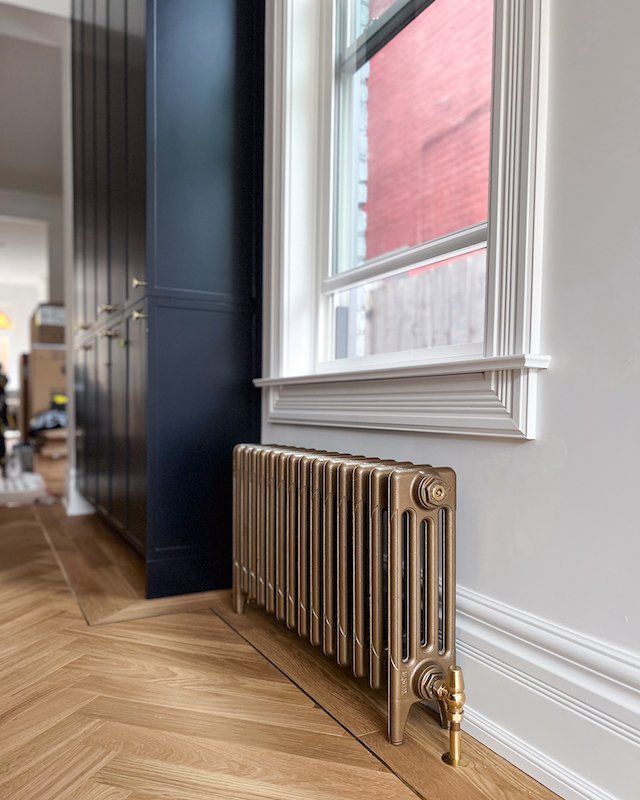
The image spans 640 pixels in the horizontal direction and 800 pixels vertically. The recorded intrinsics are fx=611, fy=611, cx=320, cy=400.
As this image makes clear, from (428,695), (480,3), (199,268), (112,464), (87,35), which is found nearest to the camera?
(428,695)

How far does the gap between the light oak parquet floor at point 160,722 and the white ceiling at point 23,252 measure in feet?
24.4

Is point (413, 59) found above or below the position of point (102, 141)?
above

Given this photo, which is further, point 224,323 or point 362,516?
point 224,323

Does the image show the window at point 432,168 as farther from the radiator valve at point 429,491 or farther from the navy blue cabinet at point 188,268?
the radiator valve at point 429,491

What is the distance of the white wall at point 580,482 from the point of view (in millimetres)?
1047

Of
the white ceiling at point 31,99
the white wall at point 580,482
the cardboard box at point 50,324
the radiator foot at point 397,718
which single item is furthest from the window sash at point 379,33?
the cardboard box at point 50,324

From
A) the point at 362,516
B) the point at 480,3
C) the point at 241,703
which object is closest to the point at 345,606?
the point at 362,516

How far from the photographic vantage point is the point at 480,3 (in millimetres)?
3803

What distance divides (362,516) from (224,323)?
1.23 m

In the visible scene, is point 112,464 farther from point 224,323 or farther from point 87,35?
point 87,35

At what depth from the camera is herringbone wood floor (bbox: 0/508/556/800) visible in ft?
3.75

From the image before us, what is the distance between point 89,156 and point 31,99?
262 cm

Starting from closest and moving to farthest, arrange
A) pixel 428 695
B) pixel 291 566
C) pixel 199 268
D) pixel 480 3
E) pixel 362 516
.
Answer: pixel 428 695 → pixel 362 516 → pixel 291 566 → pixel 199 268 → pixel 480 3

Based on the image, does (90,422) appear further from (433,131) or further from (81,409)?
(433,131)
